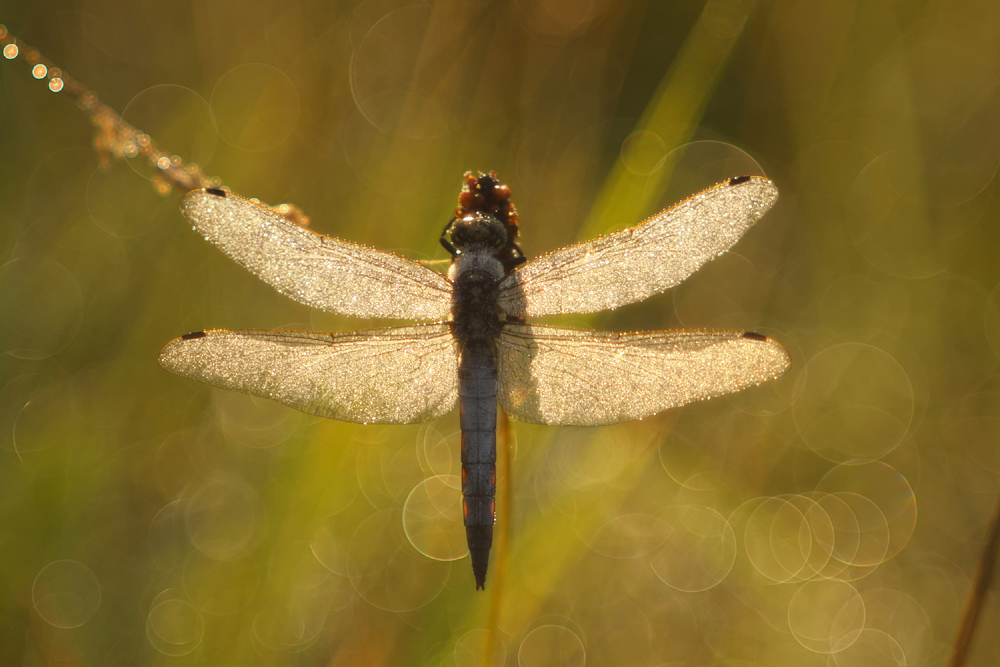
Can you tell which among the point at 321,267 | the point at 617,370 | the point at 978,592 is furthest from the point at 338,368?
the point at 978,592

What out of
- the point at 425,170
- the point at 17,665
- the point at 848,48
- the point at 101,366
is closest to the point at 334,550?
the point at 17,665

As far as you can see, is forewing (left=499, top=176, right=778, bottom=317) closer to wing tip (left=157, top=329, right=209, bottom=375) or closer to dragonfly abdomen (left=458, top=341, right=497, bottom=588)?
dragonfly abdomen (left=458, top=341, right=497, bottom=588)

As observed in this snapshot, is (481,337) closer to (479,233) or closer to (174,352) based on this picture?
(479,233)

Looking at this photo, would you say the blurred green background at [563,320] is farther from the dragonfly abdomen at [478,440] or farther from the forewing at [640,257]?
the dragonfly abdomen at [478,440]

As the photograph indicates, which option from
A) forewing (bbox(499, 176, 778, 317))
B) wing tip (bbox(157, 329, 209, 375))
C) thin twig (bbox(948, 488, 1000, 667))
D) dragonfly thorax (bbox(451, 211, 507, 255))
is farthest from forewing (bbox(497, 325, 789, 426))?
wing tip (bbox(157, 329, 209, 375))

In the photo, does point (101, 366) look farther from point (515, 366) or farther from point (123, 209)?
point (515, 366)

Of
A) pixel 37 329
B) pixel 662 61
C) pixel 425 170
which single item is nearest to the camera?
pixel 425 170

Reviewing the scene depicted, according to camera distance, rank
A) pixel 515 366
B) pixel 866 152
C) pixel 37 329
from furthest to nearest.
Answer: pixel 866 152, pixel 37 329, pixel 515 366

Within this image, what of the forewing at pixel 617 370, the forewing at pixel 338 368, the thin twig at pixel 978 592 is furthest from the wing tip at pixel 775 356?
the forewing at pixel 338 368
